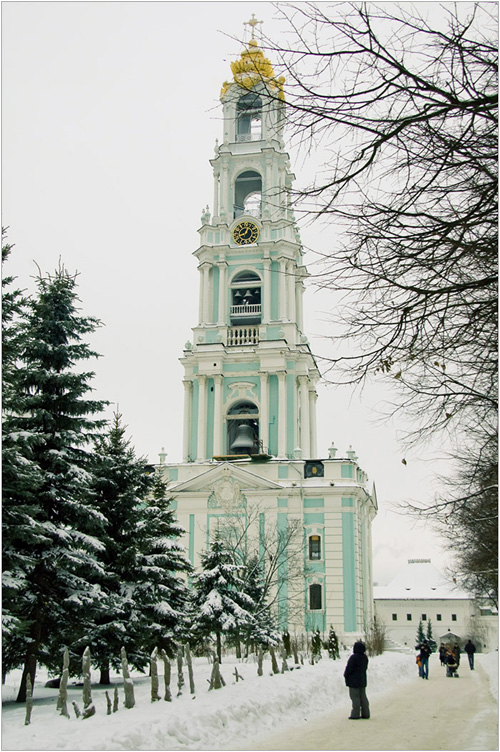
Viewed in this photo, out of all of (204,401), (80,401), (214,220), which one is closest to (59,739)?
(80,401)

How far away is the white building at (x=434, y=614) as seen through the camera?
9294cm

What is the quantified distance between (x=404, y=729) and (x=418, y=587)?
94.6 m

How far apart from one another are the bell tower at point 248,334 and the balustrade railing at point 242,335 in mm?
60

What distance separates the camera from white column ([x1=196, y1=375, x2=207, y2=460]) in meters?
45.3

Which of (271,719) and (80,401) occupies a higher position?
(80,401)

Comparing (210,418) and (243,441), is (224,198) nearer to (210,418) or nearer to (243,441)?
(210,418)

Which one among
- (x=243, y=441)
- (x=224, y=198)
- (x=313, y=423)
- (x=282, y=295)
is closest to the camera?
(x=243, y=441)

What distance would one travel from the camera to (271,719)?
47.2ft

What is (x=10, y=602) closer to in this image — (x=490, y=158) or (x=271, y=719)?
(x=271, y=719)

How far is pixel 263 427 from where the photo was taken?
4519 cm

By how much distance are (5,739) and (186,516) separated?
105 ft

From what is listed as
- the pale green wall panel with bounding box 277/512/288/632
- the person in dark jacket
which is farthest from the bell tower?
the person in dark jacket

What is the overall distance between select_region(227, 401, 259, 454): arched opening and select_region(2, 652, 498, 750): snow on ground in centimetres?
2546

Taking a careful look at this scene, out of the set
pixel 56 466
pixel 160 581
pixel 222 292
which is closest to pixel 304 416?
pixel 222 292
